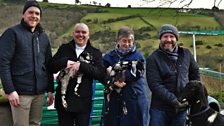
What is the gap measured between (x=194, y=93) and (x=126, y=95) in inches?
32.9

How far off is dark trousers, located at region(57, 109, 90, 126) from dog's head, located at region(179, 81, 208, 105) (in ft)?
3.68

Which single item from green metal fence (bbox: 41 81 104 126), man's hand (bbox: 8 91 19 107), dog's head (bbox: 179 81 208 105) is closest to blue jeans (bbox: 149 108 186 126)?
dog's head (bbox: 179 81 208 105)

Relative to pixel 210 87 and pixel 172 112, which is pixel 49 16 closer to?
pixel 210 87

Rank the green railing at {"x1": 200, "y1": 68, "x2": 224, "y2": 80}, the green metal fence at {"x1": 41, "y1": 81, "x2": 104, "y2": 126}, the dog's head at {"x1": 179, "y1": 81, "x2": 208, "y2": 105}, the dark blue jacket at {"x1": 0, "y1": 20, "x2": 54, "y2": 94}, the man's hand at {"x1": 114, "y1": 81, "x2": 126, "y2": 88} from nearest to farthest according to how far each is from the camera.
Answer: the dark blue jacket at {"x1": 0, "y1": 20, "x2": 54, "y2": 94} < the dog's head at {"x1": 179, "y1": 81, "x2": 208, "y2": 105} < the man's hand at {"x1": 114, "y1": 81, "x2": 126, "y2": 88} < the green metal fence at {"x1": 41, "y1": 81, "x2": 104, "y2": 126} < the green railing at {"x1": 200, "y1": 68, "x2": 224, "y2": 80}

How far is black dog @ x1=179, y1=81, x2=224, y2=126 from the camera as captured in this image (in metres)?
4.03

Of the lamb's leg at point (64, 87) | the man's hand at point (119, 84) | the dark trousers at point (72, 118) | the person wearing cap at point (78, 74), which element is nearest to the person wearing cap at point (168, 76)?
the man's hand at point (119, 84)

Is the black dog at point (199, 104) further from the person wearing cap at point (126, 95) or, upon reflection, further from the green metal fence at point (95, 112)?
the green metal fence at point (95, 112)

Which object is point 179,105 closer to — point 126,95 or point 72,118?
point 126,95

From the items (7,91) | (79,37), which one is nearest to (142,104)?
(79,37)

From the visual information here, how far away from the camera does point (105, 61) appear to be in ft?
14.7

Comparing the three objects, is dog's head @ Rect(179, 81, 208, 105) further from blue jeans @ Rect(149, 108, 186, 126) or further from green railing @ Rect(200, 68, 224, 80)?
green railing @ Rect(200, 68, 224, 80)

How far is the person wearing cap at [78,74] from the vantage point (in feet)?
13.5

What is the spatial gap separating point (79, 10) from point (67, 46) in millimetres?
6321

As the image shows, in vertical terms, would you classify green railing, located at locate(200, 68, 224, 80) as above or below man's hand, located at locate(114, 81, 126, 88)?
below
